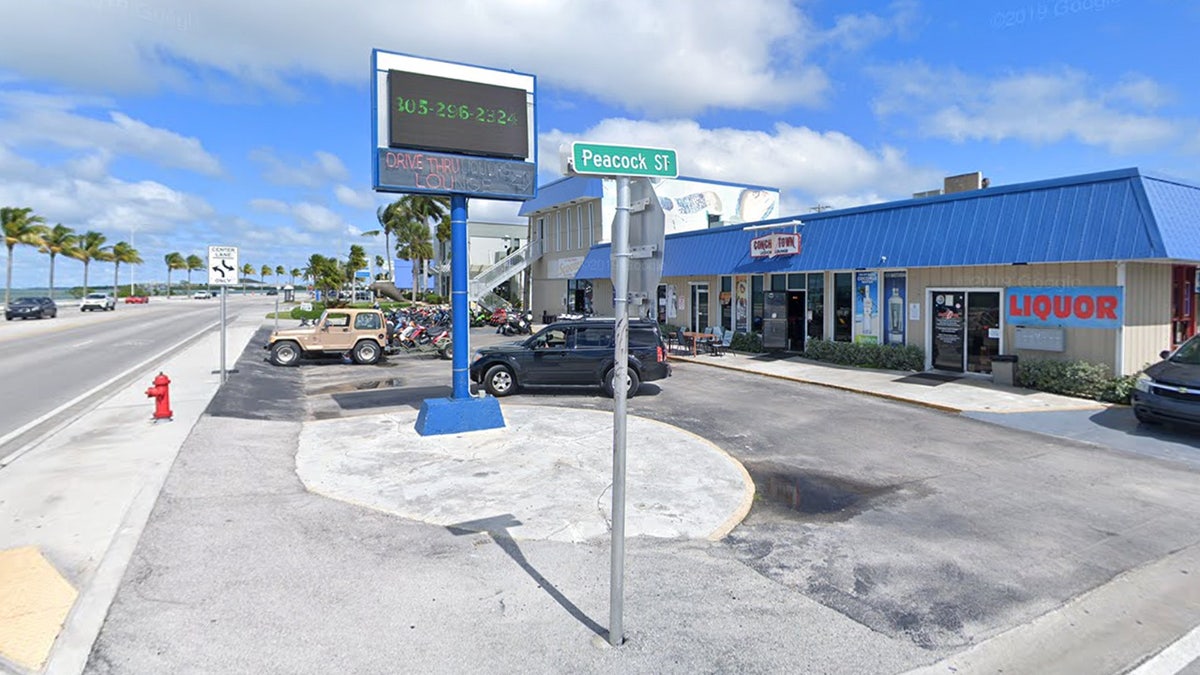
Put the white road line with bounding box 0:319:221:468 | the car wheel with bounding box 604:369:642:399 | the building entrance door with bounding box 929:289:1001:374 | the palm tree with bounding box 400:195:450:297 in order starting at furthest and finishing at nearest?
the palm tree with bounding box 400:195:450:297, the building entrance door with bounding box 929:289:1001:374, the car wheel with bounding box 604:369:642:399, the white road line with bounding box 0:319:221:468

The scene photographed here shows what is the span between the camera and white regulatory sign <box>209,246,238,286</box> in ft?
46.1

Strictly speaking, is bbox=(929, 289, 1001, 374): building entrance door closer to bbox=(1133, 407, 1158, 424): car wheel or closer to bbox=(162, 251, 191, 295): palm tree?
bbox=(1133, 407, 1158, 424): car wheel

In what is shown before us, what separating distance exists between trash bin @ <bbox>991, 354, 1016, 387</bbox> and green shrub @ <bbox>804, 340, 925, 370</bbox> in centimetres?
217

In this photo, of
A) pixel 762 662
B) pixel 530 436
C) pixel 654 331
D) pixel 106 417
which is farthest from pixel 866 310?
pixel 106 417

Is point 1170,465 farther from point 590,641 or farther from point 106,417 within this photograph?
point 106,417

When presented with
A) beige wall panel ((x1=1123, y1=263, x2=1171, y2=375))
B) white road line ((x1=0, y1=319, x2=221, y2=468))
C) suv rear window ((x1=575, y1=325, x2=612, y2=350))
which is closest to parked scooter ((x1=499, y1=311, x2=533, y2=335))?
white road line ((x1=0, y1=319, x2=221, y2=468))

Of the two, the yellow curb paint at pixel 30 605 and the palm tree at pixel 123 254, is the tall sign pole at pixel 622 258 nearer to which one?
the yellow curb paint at pixel 30 605

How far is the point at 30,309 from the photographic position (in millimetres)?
43719

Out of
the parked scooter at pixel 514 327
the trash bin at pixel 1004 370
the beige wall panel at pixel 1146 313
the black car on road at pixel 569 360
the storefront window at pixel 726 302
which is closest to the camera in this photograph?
the beige wall panel at pixel 1146 313

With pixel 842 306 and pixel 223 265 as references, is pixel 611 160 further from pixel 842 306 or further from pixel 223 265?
pixel 842 306

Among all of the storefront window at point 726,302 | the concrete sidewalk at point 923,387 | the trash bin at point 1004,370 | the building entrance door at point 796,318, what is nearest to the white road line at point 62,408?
the concrete sidewalk at point 923,387

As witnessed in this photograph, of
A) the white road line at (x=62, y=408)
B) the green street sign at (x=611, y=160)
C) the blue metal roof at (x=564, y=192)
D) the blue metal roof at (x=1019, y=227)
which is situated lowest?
the white road line at (x=62, y=408)

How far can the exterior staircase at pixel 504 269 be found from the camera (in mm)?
37719

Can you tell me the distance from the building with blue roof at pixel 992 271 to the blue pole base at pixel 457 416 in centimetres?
1123
